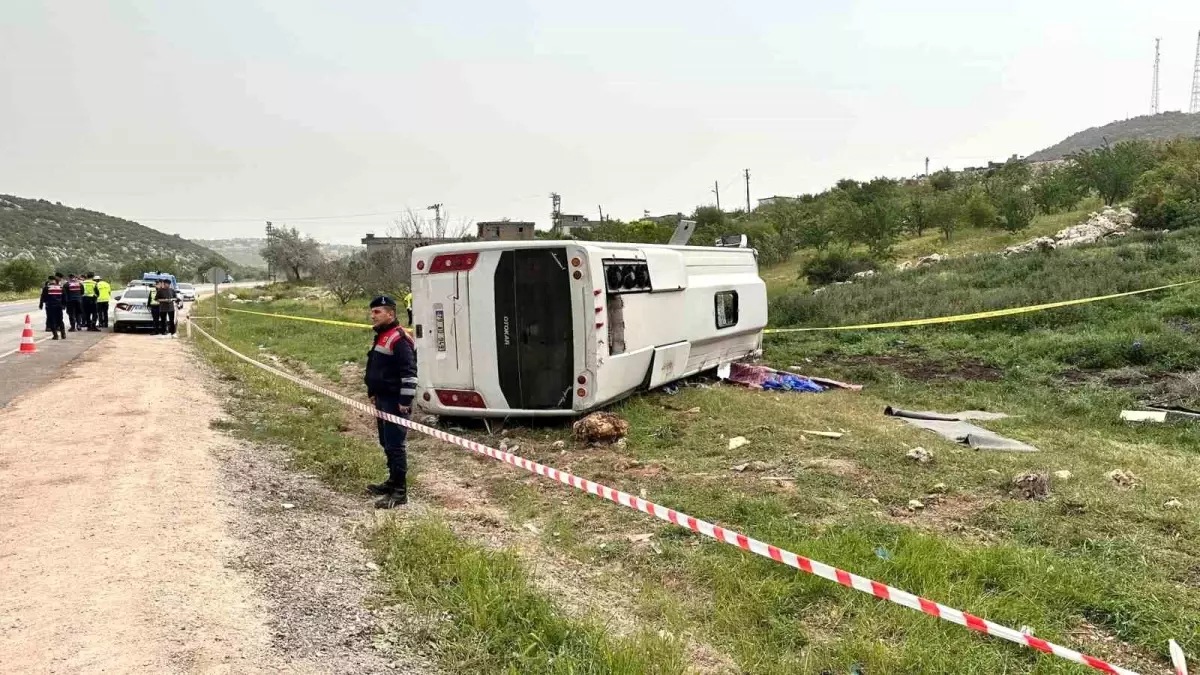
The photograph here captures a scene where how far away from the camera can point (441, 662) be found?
342 centimetres

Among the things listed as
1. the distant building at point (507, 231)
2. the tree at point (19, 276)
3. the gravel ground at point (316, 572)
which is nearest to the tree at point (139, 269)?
the tree at point (19, 276)

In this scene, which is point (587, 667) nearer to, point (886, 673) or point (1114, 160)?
point (886, 673)

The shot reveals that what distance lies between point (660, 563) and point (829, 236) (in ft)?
130

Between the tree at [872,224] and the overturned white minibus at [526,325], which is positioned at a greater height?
the tree at [872,224]

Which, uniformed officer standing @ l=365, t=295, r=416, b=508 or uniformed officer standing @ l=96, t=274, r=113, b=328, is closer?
uniformed officer standing @ l=365, t=295, r=416, b=508

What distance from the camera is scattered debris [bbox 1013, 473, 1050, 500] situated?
5.64 meters

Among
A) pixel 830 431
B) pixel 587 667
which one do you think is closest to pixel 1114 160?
pixel 830 431

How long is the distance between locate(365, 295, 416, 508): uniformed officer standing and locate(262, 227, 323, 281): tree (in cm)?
6897

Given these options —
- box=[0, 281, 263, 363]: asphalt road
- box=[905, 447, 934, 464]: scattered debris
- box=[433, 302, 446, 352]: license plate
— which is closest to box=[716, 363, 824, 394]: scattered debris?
box=[905, 447, 934, 464]: scattered debris

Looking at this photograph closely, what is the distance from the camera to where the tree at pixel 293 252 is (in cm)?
7344

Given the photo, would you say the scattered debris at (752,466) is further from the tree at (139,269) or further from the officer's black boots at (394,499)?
the tree at (139,269)

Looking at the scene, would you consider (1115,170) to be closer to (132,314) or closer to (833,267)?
(833,267)

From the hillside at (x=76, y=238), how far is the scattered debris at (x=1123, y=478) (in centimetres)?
9591

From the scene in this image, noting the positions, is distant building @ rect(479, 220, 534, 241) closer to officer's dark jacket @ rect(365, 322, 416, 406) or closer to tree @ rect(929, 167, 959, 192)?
officer's dark jacket @ rect(365, 322, 416, 406)
